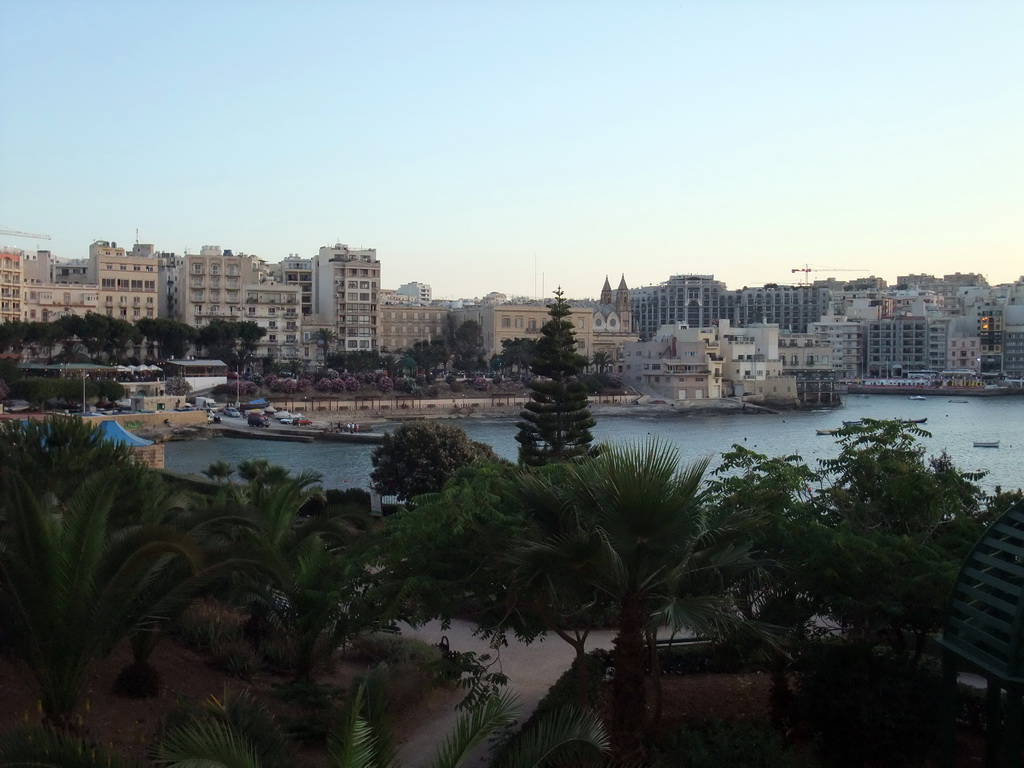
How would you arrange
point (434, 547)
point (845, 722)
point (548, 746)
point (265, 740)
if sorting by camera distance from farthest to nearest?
1. point (434, 547)
2. point (845, 722)
3. point (265, 740)
4. point (548, 746)

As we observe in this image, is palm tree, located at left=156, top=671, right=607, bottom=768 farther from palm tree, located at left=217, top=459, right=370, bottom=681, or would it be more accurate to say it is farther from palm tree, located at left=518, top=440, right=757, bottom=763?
palm tree, located at left=217, top=459, right=370, bottom=681

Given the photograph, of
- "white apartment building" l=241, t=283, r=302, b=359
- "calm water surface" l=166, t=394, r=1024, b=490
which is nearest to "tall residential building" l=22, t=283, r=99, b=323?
"white apartment building" l=241, t=283, r=302, b=359

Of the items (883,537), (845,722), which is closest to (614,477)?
(845,722)

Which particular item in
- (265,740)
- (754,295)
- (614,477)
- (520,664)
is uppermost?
(754,295)

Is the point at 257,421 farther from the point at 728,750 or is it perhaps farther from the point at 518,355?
the point at 728,750

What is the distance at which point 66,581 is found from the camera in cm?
504

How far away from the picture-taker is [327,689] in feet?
20.5

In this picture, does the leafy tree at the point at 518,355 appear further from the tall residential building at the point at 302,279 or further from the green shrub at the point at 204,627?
the green shrub at the point at 204,627

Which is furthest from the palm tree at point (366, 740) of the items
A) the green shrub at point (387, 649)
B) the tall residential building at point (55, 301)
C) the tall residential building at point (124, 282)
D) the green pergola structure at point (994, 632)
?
the tall residential building at point (124, 282)

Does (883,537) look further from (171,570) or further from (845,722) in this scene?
(171,570)

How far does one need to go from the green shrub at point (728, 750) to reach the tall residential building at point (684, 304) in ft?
333

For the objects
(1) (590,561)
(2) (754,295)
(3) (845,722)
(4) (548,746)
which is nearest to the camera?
(4) (548,746)

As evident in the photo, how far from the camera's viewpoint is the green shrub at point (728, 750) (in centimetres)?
511

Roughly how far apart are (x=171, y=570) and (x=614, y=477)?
2.83 m
